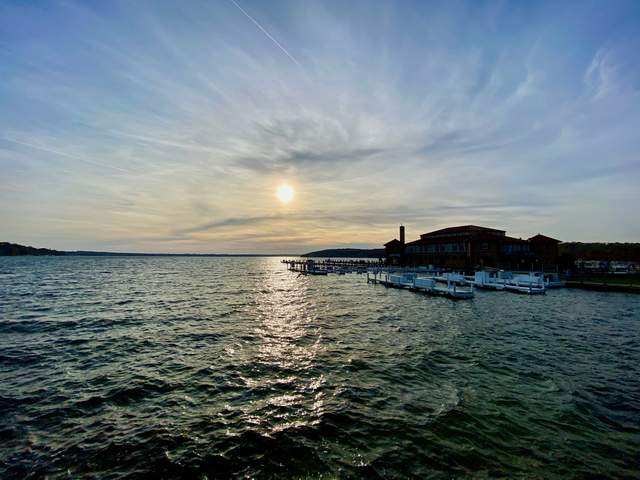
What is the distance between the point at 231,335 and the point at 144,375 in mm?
6889

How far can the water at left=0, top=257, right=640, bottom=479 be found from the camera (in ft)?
24.8

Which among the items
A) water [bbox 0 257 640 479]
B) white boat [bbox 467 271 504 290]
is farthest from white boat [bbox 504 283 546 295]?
water [bbox 0 257 640 479]

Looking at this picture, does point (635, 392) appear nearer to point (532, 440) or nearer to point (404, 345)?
point (532, 440)

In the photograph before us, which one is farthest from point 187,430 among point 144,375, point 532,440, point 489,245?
point 489,245

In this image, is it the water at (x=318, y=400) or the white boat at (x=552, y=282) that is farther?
the white boat at (x=552, y=282)

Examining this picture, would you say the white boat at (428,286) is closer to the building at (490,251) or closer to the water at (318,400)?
the water at (318,400)

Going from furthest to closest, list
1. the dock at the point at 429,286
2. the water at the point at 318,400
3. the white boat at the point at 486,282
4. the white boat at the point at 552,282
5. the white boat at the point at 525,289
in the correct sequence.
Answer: the white boat at the point at 486,282
the white boat at the point at 552,282
the white boat at the point at 525,289
the dock at the point at 429,286
the water at the point at 318,400

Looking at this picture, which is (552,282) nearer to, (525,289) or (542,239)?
(525,289)

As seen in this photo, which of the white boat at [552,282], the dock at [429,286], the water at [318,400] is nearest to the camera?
the water at [318,400]

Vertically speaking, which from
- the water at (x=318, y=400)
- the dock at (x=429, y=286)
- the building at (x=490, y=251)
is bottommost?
the water at (x=318, y=400)

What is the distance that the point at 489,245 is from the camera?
6328 centimetres

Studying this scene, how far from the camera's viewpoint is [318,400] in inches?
423

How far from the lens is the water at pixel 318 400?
24.8 ft

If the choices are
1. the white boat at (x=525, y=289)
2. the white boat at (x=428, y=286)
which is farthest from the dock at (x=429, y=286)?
the white boat at (x=525, y=289)
